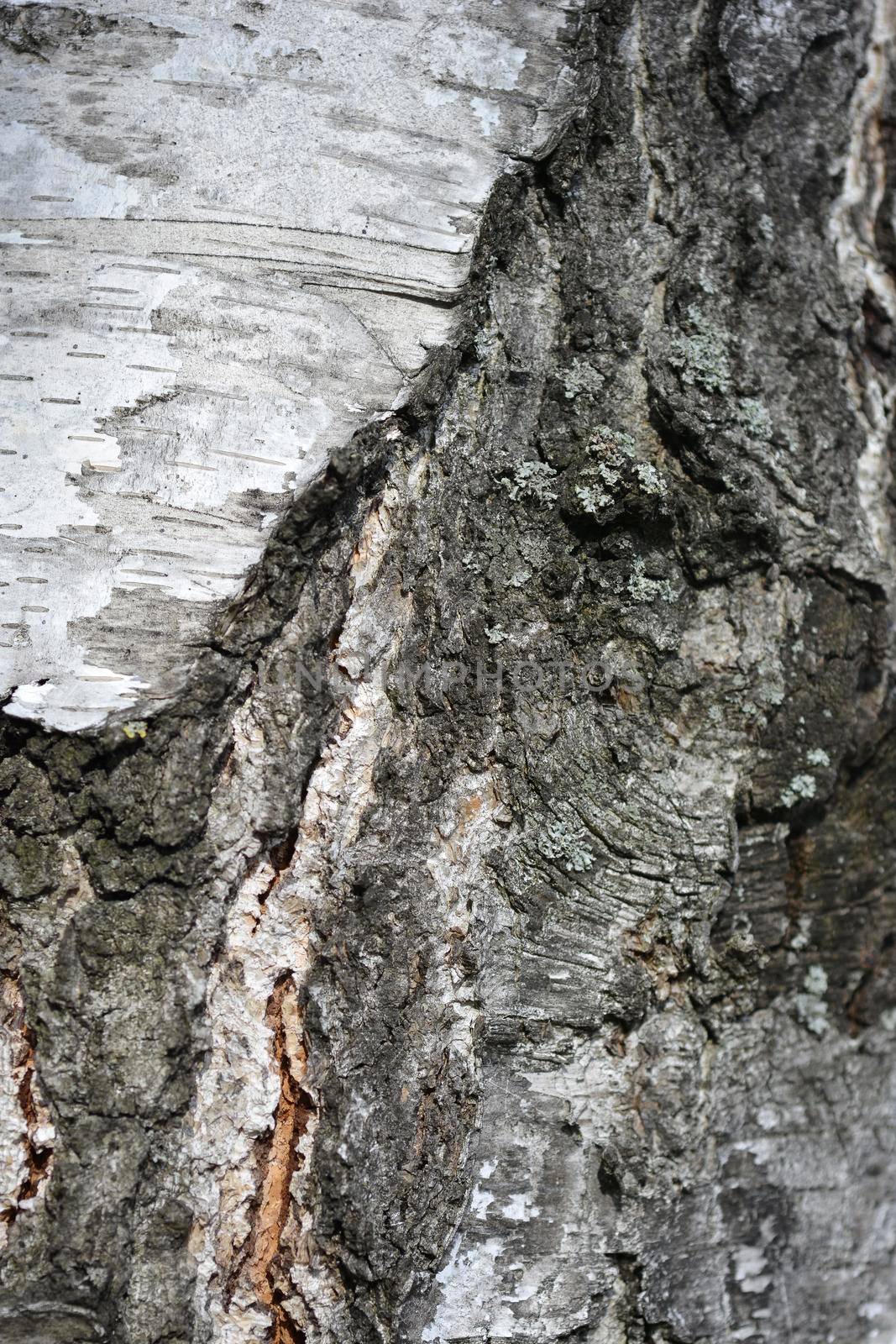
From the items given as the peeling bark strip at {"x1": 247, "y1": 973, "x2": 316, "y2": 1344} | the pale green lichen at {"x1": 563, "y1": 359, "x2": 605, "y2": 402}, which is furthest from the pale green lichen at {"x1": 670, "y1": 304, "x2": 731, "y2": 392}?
the peeling bark strip at {"x1": 247, "y1": 973, "x2": 316, "y2": 1344}

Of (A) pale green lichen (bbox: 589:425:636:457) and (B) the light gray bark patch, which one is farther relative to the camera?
(A) pale green lichen (bbox: 589:425:636:457)

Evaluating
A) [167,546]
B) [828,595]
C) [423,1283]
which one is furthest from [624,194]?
[423,1283]

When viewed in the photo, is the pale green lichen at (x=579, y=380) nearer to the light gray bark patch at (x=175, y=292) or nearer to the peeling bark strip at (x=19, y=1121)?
the light gray bark patch at (x=175, y=292)

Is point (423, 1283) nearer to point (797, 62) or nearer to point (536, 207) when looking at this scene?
point (536, 207)

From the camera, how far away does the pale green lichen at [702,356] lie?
4.48 feet

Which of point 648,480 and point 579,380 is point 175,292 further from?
point 648,480

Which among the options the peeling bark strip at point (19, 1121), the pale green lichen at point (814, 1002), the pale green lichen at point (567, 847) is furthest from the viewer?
the pale green lichen at point (814, 1002)

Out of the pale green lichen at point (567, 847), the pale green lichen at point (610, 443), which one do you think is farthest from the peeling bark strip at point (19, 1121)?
the pale green lichen at point (610, 443)

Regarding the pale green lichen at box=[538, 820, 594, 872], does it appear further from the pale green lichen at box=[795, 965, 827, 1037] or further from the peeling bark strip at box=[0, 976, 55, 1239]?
the peeling bark strip at box=[0, 976, 55, 1239]

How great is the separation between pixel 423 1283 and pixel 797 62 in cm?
185

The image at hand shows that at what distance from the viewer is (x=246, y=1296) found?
48.9 inches

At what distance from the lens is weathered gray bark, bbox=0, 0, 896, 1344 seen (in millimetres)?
1213

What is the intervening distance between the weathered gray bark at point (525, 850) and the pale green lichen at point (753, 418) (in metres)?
0.01

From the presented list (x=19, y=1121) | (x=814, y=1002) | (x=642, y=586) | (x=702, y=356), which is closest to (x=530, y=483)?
(x=642, y=586)
